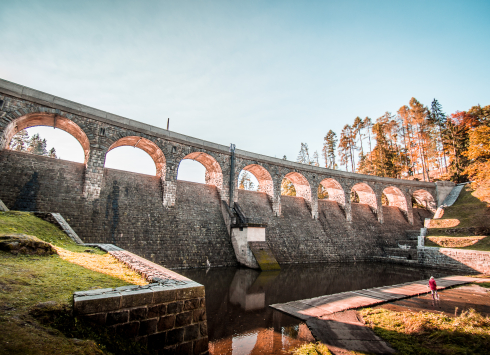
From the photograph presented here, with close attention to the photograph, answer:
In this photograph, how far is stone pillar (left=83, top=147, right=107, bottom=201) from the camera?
1350 cm

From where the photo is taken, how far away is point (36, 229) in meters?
7.88

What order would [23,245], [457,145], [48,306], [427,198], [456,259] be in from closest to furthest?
[48,306]
[23,245]
[456,259]
[427,198]
[457,145]

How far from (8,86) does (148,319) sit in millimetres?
14038

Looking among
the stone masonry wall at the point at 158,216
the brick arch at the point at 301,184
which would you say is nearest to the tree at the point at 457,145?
the stone masonry wall at the point at 158,216

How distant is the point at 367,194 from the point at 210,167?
64.5ft

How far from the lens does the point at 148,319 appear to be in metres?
3.87

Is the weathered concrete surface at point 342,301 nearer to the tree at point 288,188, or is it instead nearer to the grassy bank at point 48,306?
the grassy bank at point 48,306

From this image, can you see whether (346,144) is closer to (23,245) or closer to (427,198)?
(427,198)

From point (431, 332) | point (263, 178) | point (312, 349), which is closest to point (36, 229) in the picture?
point (312, 349)

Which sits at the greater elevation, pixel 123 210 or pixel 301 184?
pixel 301 184

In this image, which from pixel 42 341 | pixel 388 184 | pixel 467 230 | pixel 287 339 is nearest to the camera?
pixel 42 341

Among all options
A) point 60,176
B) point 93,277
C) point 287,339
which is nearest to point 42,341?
point 93,277

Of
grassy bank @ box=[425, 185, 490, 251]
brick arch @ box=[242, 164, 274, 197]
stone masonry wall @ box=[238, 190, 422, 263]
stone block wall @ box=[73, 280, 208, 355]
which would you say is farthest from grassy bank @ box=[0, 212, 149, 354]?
grassy bank @ box=[425, 185, 490, 251]

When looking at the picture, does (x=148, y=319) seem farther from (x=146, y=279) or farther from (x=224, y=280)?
(x=224, y=280)
